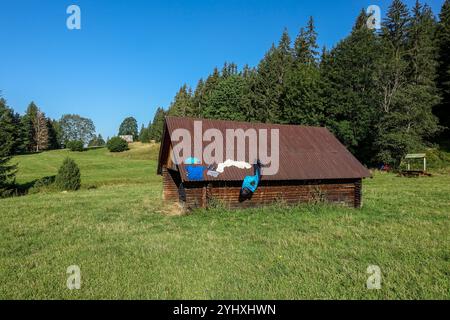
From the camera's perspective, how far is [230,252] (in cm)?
834

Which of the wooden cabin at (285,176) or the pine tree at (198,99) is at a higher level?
the pine tree at (198,99)

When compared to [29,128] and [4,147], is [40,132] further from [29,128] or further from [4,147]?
[4,147]

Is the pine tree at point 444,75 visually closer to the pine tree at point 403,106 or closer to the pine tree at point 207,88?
the pine tree at point 403,106

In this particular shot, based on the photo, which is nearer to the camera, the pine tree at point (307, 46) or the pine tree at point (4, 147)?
the pine tree at point (4, 147)

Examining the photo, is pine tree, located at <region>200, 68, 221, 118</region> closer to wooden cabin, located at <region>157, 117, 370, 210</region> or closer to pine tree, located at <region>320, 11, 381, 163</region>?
pine tree, located at <region>320, 11, 381, 163</region>

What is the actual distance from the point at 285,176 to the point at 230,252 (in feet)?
25.5

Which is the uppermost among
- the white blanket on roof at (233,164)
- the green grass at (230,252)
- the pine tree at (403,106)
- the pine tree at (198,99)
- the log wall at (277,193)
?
the pine tree at (198,99)

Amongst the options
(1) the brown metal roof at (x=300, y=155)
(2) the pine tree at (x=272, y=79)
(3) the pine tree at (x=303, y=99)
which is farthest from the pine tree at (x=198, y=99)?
(1) the brown metal roof at (x=300, y=155)

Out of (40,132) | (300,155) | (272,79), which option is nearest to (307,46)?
(272,79)

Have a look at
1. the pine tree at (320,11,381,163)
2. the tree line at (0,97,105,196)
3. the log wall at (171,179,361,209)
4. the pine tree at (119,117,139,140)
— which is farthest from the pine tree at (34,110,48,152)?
the log wall at (171,179,361,209)

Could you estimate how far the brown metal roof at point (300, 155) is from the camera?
1535 centimetres

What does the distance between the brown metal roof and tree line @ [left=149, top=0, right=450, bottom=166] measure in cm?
1823

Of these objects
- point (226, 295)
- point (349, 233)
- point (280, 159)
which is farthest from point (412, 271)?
point (280, 159)
